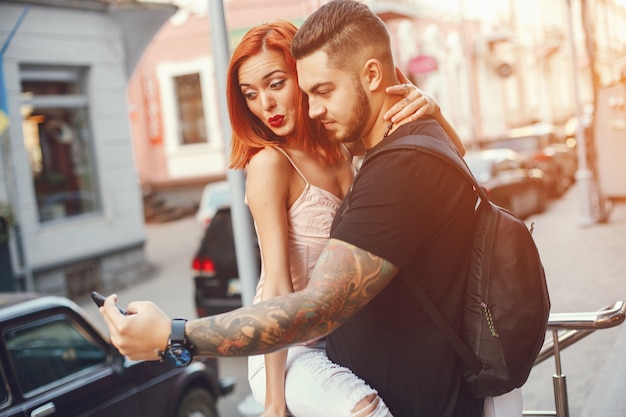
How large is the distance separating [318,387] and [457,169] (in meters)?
0.69

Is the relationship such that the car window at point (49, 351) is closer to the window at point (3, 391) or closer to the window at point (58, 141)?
the window at point (3, 391)

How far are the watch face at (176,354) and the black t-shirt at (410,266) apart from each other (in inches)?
15.9

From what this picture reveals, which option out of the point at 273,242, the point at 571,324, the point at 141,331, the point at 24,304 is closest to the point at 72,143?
the point at 24,304

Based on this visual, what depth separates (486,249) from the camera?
1867 mm

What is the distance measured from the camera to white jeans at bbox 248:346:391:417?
1.98 meters

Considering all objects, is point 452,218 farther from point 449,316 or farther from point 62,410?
point 62,410

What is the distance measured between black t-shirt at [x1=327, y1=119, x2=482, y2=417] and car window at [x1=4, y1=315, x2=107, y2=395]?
2683 mm

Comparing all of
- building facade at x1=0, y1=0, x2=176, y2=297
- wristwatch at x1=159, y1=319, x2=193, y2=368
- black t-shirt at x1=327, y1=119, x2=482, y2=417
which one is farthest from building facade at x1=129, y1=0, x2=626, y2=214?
wristwatch at x1=159, y1=319, x2=193, y2=368

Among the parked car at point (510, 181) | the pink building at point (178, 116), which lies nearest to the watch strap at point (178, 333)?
the parked car at point (510, 181)

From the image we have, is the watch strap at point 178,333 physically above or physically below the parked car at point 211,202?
above

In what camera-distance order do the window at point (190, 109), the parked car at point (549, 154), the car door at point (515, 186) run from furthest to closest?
the window at point (190, 109), the parked car at point (549, 154), the car door at point (515, 186)

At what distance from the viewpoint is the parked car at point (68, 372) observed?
161 inches

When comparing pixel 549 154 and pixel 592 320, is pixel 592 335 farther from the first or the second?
pixel 549 154

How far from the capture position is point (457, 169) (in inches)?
70.4
